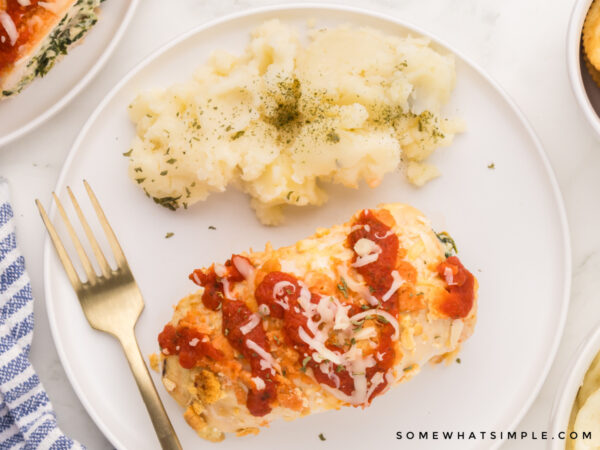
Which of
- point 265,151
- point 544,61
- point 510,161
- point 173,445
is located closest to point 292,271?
point 265,151

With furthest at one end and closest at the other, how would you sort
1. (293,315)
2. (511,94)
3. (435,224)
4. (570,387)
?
(511,94), (435,224), (570,387), (293,315)

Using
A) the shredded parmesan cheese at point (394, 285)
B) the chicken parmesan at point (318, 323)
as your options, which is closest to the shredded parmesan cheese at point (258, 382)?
the chicken parmesan at point (318, 323)

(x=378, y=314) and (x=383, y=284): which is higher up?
(x=383, y=284)

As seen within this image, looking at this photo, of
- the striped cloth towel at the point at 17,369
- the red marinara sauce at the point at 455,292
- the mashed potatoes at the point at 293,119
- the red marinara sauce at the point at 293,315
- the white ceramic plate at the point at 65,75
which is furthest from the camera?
the white ceramic plate at the point at 65,75

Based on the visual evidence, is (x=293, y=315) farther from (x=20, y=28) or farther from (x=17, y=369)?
(x=20, y=28)

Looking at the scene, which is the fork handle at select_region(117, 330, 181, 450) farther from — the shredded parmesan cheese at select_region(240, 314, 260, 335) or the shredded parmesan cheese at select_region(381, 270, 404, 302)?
the shredded parmesan cheese at select_region(381, 270, 404, 302)

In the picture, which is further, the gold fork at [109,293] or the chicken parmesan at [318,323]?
the gold fork at [109,293]

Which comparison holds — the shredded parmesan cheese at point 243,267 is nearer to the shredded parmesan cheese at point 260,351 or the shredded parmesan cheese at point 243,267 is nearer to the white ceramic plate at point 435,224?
the shredded parmesan cheese at point 260,351

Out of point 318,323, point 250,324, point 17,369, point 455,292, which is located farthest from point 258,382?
point 17,369
